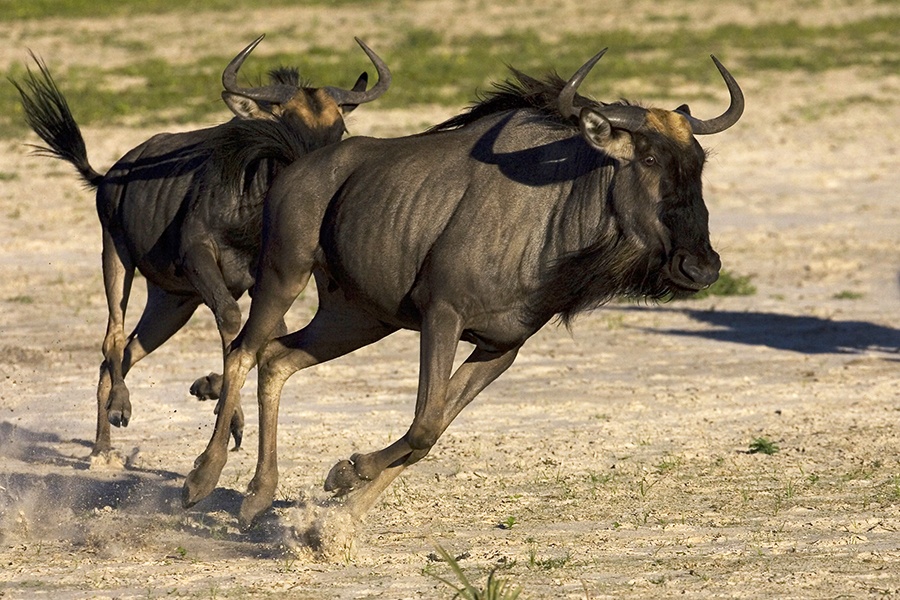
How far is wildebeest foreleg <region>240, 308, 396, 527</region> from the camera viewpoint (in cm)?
668

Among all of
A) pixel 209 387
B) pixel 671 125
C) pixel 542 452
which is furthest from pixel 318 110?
pixel 671 125

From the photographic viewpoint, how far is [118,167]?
344 inches

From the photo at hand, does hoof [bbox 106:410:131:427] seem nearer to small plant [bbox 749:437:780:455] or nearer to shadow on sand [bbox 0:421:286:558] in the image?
shadow on sand [bbox 0:421:286:558]

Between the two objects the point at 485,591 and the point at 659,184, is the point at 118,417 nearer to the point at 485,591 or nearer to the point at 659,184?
the point at 659,184

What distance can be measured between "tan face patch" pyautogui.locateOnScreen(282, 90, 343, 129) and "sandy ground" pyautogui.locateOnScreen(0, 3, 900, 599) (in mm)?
1639

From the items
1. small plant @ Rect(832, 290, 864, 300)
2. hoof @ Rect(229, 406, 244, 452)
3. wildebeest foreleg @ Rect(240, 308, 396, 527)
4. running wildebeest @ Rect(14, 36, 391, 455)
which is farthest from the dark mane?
small plant @ Rect(832, 290, 864, 300)

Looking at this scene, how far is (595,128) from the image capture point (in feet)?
18.9

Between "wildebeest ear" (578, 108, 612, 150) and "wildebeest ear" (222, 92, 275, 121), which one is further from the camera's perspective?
"wildebeest ear" (222, 92, 275, 121)

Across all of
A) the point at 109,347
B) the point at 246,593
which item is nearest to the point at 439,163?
the point at 246,593

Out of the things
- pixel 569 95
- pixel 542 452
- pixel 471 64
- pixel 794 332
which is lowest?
pixel 471 64

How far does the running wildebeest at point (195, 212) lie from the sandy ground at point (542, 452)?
0.53 metres

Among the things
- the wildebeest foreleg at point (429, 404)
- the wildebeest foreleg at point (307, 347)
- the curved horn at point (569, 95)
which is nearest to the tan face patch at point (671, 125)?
the curved horn at point (569, 95)

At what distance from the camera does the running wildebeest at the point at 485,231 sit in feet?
19.1

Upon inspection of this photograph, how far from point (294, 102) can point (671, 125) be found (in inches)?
101
